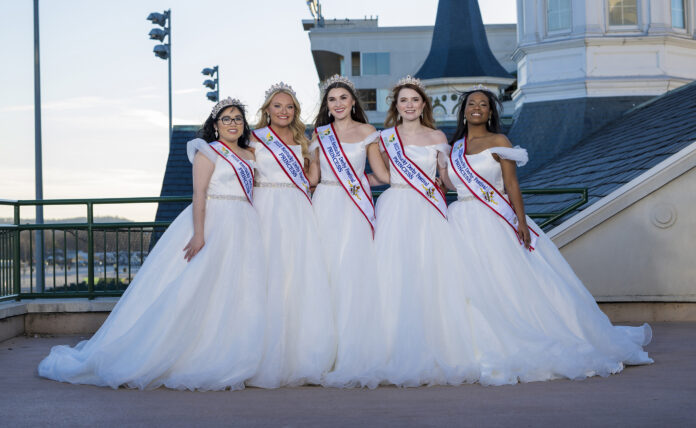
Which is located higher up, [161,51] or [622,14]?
[161,51]

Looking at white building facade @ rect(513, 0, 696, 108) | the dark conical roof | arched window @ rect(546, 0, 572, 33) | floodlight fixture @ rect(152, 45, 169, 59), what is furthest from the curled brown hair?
the dark conical roof

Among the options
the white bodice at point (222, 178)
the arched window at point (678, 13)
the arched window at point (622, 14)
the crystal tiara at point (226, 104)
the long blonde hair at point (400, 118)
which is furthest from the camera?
the arched window at point (678, 13)

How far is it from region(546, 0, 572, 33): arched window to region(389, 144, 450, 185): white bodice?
448 inches

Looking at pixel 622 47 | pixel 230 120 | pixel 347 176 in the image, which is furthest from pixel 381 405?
pixel 622 47

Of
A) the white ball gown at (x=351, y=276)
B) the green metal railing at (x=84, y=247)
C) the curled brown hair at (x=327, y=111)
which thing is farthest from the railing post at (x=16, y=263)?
the white ball gown at (x=351, y=276)

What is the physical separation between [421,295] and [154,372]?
1.92 metres

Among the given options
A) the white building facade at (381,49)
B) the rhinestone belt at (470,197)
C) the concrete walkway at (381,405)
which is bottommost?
the concrete walkway at (381,405)

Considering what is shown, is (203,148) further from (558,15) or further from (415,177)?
(558,15)

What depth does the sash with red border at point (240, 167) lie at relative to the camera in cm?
645

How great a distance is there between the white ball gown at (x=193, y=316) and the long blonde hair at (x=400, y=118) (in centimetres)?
134

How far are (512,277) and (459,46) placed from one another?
34905 millimetres

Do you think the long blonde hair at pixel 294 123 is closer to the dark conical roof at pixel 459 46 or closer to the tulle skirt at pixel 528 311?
the tulle skirt at pixel 528 311

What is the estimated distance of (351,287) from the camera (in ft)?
20.5

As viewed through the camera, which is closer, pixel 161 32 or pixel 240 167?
pixel 240 167
